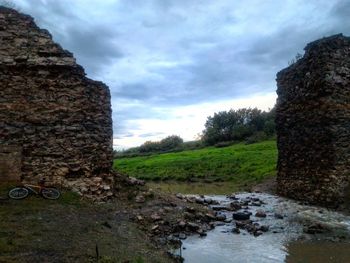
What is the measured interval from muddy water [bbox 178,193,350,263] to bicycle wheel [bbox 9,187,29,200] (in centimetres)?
400

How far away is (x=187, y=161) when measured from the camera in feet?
104

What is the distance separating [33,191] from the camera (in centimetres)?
1009

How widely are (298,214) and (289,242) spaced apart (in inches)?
127

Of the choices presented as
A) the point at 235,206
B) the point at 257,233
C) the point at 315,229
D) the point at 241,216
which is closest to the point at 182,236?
the point at 257,233

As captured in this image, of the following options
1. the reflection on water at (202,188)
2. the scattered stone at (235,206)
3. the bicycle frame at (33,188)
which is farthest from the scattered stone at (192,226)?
the reflection on water at (202,188)

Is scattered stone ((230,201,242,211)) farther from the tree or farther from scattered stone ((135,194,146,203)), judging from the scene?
the tree

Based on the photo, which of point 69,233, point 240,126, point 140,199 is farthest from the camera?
point 240,126

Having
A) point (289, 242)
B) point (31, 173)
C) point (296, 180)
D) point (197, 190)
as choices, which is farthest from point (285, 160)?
point (31, 173)

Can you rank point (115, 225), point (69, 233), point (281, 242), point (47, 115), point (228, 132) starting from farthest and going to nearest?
point (228, 132), point (47, 115), point (281, 242), point (115, 225), point (69, 233)

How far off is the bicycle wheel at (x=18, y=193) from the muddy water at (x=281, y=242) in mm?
3996

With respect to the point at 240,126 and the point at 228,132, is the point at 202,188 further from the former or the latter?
the point at 228,132

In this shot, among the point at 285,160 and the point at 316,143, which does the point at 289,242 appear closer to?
the point at 316,143

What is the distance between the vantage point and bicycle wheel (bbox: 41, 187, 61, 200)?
10.1 metres

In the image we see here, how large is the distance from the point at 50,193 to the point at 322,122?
30.0 feet
